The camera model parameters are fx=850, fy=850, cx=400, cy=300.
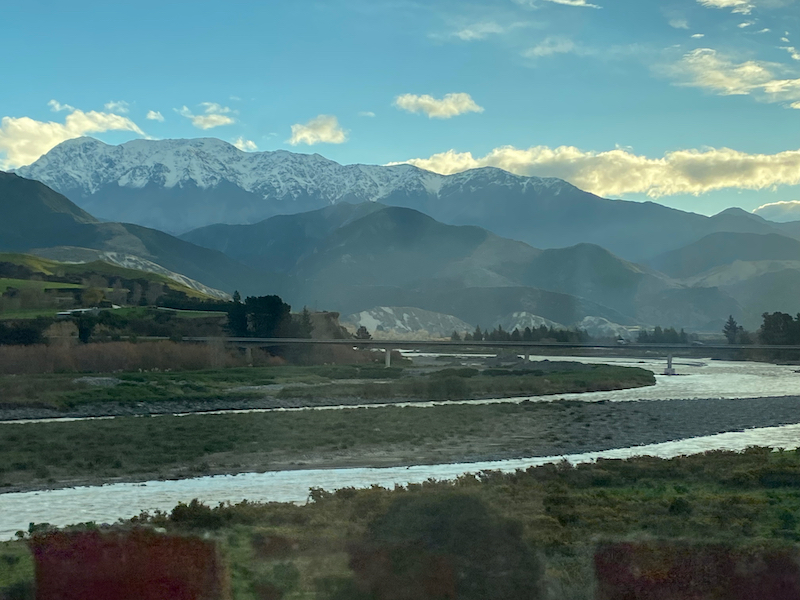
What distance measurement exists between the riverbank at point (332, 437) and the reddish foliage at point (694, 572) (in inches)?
781

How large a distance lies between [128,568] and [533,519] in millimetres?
9176

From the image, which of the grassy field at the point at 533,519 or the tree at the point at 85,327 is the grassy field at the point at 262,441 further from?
the tree at the point at 85,327

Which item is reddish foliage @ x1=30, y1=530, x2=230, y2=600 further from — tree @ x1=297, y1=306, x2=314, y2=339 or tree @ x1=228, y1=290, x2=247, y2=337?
tree @ x1=297, y1=306, x2=314, y2=339

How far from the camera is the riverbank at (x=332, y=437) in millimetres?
34594

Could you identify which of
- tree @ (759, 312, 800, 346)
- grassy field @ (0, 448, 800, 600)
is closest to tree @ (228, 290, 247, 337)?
tree @ (759, 312, 800, 346)

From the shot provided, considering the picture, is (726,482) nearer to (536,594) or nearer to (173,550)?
(536,594)

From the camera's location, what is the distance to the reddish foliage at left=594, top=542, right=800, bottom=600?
48.4 ft

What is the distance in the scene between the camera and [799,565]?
15.7m

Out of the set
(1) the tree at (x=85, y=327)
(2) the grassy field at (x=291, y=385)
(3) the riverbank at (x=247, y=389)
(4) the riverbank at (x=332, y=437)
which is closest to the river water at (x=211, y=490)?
(4) the riverbank at (x=332, y=437)

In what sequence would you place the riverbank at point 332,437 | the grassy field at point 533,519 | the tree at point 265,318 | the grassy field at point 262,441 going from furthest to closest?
the tree at point 265,318 → the riverbank at point 332,437 → the grassy field at point 262,441 → the grassy field at point 533,519

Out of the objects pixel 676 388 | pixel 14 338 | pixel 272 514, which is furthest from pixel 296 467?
pixel 14 338

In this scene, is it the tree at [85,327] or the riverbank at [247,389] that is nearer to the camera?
the riverbank at [247,389]

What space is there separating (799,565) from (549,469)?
13.5 meters

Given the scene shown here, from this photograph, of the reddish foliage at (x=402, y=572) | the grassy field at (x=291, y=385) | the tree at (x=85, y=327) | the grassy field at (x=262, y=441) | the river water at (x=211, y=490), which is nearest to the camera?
the reddish foliage at (x=402, y=572)
